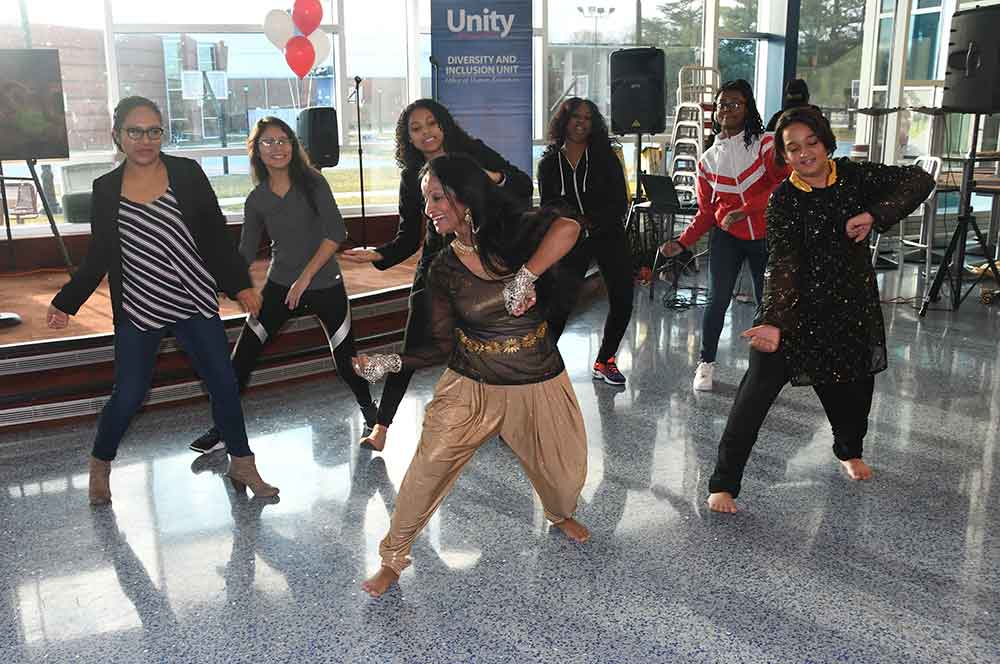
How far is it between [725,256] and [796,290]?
4.27ft

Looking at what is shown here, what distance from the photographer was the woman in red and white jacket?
4078 mm

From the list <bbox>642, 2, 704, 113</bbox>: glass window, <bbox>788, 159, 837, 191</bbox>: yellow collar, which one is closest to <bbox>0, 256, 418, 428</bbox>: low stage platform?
<bbox>788, 159, 837, 191</bbox>: yellow collar

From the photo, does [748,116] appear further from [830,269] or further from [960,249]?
[960,249]

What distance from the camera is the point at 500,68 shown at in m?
6.76

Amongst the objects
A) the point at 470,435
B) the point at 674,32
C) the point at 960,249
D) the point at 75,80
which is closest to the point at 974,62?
the point at 960,249

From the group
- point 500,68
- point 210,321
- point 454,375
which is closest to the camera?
point 454,375

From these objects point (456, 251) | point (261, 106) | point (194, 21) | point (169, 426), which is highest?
point (194, 21)

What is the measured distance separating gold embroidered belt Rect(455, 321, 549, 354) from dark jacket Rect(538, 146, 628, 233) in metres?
1.76

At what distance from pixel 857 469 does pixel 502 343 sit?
167 cm

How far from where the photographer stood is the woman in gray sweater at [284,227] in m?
3.47

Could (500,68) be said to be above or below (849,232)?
above

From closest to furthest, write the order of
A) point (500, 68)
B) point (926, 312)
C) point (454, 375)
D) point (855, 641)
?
point (855, 641)
point (454, 375)
point (926, 312)
point (500, 68)

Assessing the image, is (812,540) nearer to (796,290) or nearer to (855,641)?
(855,641)

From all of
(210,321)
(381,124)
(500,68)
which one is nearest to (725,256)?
(210,321)
